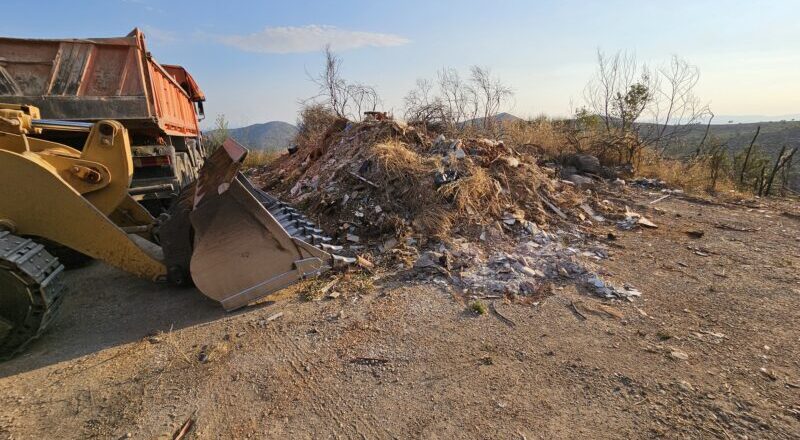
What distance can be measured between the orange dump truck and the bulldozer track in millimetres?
1673

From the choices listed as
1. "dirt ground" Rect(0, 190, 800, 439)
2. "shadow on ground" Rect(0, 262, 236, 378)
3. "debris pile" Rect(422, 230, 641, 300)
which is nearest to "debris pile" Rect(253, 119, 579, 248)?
"debris pile" Rect(422, 230, 641, 300)

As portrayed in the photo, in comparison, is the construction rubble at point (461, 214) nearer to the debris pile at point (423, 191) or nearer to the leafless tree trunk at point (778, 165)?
the debris pile at point (423, 191)

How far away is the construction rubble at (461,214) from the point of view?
13.9ft

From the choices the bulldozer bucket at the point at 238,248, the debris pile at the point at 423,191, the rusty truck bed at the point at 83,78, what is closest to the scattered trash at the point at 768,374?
the debris pile at the point at 423,191

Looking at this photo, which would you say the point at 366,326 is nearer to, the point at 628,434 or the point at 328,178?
the point at 628,434

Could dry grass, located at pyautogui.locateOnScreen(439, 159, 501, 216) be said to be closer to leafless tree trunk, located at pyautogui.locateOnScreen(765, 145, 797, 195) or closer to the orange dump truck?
the orange dump truck

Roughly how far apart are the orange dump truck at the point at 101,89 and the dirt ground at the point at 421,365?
171 centimetres

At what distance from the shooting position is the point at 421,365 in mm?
2844

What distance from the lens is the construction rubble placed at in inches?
167

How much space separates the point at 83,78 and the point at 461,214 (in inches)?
189

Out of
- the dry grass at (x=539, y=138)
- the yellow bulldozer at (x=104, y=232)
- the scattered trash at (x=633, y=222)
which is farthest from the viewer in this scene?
the dry grass at (x=539, y=138)

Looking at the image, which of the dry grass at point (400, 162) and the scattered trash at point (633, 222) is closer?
the scattered trash at point (633, 222)

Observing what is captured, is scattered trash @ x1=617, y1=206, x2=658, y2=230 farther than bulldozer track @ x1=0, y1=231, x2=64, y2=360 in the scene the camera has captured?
Yes

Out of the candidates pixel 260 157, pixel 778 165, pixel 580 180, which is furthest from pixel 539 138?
pixel 260 157
